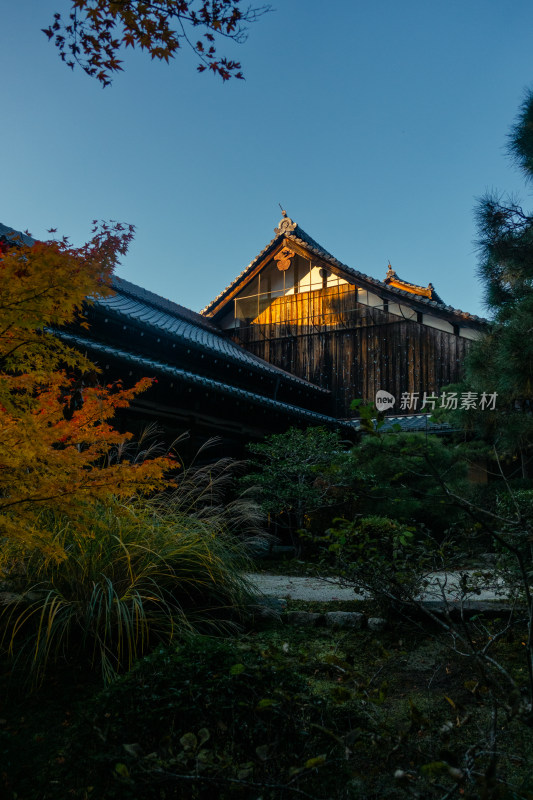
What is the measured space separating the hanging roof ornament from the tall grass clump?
461 inches

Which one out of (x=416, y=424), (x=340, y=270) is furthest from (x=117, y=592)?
(x=340, y=270)

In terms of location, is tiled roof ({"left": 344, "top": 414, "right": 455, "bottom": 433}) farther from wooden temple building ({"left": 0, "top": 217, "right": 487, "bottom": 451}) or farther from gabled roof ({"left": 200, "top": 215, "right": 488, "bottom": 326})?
gabled roof ({"left": 200, "top": 215, "right": 488, "bottom": 326})

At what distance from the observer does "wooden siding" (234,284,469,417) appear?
1298cm

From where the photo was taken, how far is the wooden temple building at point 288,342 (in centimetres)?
920

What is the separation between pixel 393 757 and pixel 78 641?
217cm

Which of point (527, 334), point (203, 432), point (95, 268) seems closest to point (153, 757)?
point (95, 268)

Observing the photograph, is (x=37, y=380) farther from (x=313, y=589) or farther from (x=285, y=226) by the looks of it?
(x=285, y=226)

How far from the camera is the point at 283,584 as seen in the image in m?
5.90

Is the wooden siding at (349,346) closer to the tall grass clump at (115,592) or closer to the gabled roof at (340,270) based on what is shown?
the gabled roof at (340,270)

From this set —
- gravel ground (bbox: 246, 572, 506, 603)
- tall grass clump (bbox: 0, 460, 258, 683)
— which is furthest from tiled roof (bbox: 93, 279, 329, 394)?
tall grass clump (bbox: 0, 460, 258, 683)

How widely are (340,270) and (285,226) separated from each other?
1.99 m

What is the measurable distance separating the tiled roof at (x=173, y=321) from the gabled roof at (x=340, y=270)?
57.0 inches

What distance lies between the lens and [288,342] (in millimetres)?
14781

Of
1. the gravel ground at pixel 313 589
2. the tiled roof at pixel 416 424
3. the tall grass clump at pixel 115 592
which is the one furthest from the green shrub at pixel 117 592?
the tiled roof at pixel 416 424
